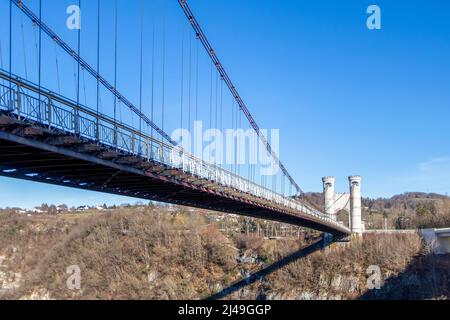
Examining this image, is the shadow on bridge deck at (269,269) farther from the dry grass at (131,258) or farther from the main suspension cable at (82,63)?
the main suspension cable at (82,63)

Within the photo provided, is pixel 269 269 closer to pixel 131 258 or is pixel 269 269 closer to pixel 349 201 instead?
pixel 349 201

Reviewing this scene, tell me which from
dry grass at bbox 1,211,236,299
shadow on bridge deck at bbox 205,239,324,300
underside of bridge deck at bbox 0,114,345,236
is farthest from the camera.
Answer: dry grass at bbox 1,211,236,299

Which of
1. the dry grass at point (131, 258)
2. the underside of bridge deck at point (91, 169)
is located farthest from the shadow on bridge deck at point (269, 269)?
the underside of bridge deck at point (91, 169)

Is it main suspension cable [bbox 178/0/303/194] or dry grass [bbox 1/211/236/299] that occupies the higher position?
main suspension cable [bbox 178/0/303/194]

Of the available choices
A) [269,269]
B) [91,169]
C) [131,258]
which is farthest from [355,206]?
[91,169]

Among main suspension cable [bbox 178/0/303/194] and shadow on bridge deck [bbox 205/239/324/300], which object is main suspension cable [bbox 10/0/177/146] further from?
shadow on bridge deck [bbox 205/239/324/300]

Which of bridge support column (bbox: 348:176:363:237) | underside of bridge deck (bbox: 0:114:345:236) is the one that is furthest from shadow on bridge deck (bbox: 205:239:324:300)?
underside of bridge deck (bbox: 0:114:345:236)
